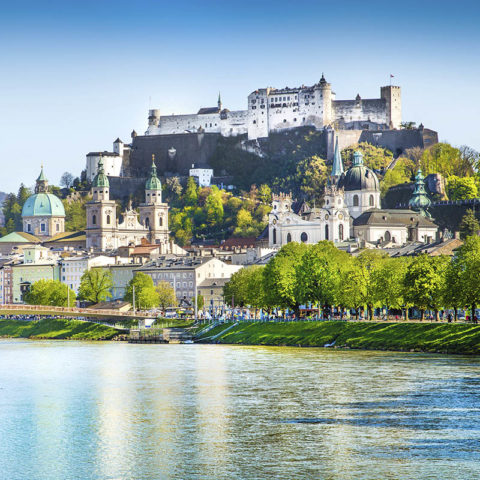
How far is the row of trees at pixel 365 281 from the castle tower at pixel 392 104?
64.1m

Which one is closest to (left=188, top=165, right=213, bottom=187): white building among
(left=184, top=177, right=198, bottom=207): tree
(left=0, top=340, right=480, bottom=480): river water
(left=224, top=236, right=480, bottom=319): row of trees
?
(left=184, top=177, right=198, bottom=207): tree

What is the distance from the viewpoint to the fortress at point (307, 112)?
150 meters

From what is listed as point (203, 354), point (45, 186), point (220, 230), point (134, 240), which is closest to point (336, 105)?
point (220, 230)

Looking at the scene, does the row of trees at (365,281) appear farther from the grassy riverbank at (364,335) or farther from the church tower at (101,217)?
the church tower at (101,217)

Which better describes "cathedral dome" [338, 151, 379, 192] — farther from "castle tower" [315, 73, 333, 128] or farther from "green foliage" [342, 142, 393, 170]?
"castle tower" [315, 73, 333, 128]

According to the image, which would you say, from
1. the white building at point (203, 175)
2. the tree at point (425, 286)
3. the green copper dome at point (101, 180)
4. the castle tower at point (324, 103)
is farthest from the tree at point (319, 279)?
the white building at point (203, 175)

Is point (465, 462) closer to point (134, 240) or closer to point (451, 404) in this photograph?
point (451, 404)

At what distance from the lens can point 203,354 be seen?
65.0 metres

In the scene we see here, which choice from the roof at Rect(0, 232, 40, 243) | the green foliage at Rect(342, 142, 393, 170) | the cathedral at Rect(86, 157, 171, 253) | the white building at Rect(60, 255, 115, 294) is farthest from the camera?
the roof at Rect(0, 232, 40, 243)

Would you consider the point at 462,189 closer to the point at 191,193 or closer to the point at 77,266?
the point at 191,193

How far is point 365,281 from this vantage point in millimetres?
71062

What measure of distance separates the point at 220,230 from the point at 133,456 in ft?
387

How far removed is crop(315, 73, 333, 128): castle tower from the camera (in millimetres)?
150000

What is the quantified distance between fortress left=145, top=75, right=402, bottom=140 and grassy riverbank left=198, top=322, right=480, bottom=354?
7435 cm
